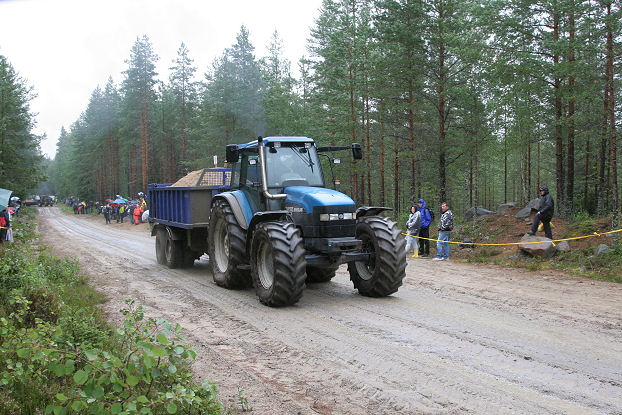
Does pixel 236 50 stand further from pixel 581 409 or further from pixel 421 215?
pixel 581 409

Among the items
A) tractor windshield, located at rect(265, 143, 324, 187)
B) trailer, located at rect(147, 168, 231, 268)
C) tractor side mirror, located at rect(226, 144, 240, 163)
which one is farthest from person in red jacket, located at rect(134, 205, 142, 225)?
tractor windshield, located at rect(265, 143, 324, 187)

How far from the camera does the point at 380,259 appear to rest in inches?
307

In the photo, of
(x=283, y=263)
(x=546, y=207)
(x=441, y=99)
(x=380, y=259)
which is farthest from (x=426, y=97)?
(x=283, y=263)

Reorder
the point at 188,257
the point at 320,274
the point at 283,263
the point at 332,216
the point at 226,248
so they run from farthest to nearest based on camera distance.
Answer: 1. the point at 188,257
2. the point at 320,274
3. the point at 226,248
4. the point at 332,216
5. the point at 283,263

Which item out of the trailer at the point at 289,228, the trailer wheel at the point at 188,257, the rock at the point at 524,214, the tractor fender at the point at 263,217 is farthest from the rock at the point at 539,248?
the trailer wheel at the point at 188,257

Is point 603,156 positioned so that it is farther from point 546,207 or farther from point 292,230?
point 292,230

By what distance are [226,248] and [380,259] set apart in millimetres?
3214

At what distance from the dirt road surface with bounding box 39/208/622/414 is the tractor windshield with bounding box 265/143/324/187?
2.05m

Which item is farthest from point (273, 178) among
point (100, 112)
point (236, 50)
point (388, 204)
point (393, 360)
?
point (100, 112)

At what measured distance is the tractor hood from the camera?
7672 mm

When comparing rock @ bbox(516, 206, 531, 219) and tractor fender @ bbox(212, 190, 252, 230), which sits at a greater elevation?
tractor fender @ bbox(212, 190, 252, 230)

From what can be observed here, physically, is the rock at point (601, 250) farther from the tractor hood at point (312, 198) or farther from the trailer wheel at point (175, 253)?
the trailer wheel at point (175, 253)

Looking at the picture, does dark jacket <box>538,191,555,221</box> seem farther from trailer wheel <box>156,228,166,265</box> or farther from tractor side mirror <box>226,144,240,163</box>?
trailer wheel <box>156,228,166,265</box>

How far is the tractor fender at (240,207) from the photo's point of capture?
8531mm
